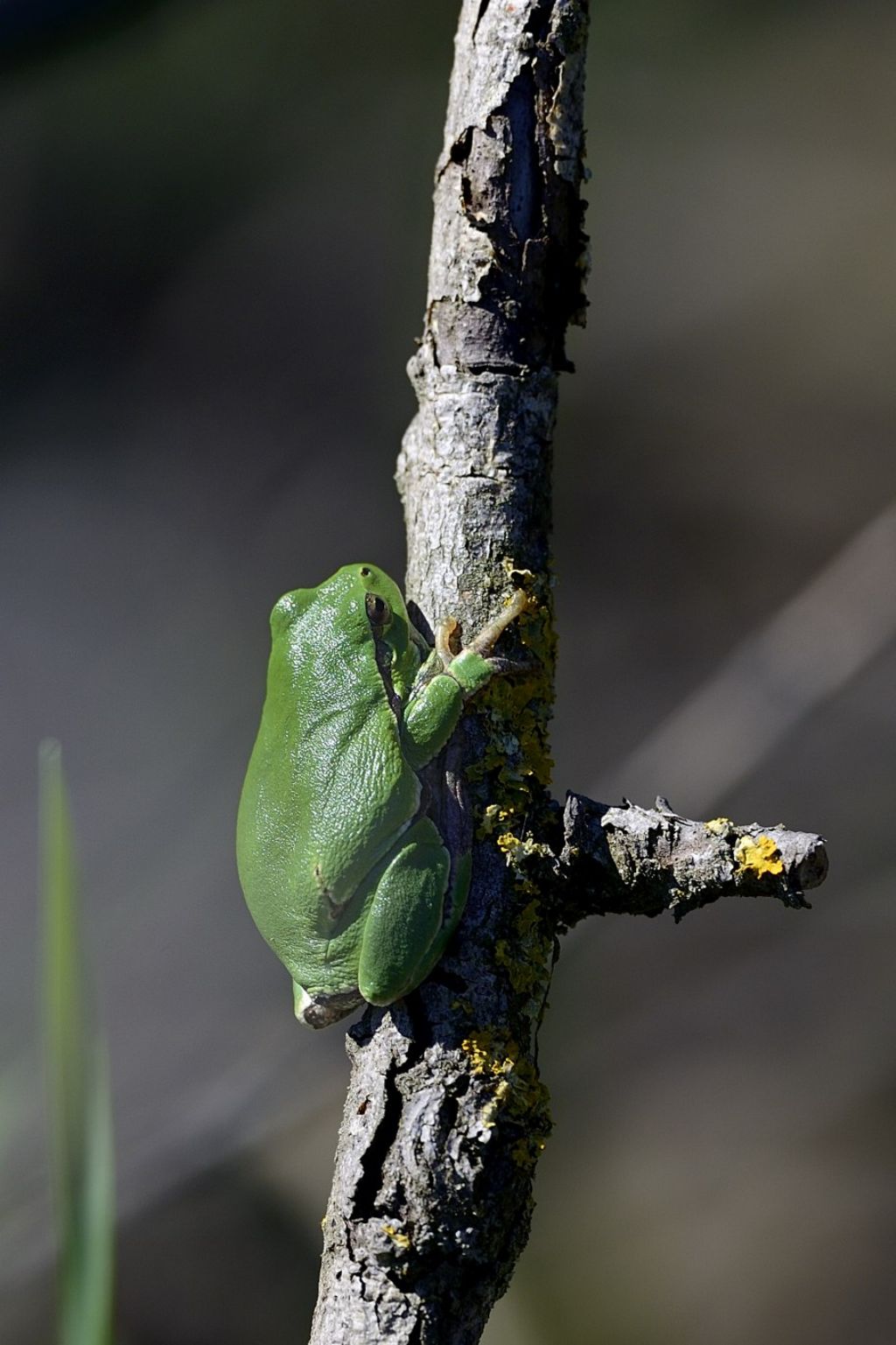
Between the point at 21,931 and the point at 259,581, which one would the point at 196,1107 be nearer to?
the point at 21,931

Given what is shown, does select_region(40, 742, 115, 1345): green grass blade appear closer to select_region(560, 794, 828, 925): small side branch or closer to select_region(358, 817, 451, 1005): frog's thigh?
select_region(358, 817, 451, 1005): frog's thigh

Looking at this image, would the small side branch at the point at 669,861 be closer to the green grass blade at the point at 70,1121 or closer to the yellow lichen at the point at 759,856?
the yellow lichen at the point at 759,856

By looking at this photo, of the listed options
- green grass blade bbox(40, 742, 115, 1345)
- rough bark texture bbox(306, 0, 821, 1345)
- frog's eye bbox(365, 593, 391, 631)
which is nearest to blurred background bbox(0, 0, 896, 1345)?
frog's eye bbox(365, 593, 391, 631)

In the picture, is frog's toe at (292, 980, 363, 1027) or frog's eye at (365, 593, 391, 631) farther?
frog's eye at (365, 593, 391, 631)

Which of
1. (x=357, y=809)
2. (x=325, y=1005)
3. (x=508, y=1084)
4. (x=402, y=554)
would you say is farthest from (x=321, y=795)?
(x=402, y=554)

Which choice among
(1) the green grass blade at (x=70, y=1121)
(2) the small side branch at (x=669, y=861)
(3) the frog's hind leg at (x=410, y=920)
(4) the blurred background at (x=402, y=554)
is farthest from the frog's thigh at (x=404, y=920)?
(4) the blurred background at (x=402, y=554)

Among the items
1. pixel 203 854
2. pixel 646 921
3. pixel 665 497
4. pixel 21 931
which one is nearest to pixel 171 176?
pixel 665 497

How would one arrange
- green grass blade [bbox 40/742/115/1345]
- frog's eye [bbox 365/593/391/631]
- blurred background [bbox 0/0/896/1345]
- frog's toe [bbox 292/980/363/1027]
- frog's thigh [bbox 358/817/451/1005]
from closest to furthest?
green grass blade [bbox 40/742/115/1345] < frog's thigh [bbox 358/817/451/1005] < frog's toe [bbox 292/980/363/1027] < frog's eye [bbox 365/593/391/631] < blurred background [bbox 0/0/896/1345]
